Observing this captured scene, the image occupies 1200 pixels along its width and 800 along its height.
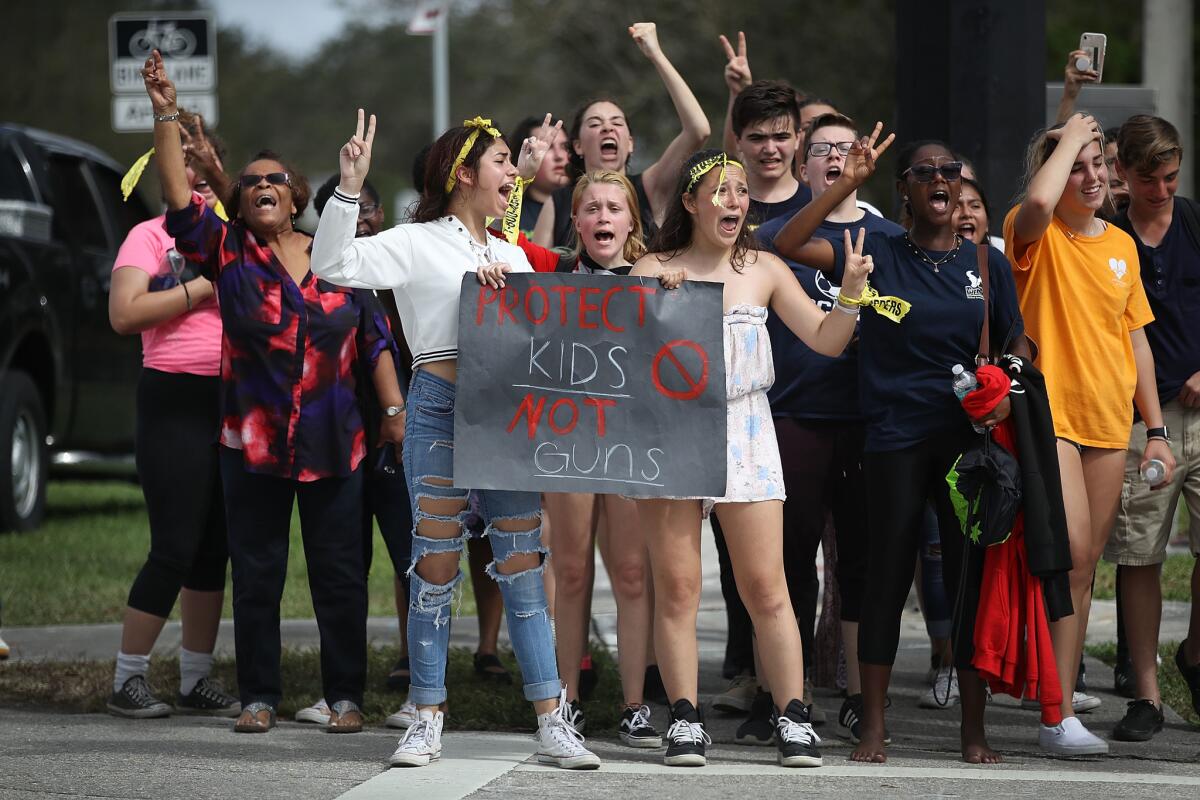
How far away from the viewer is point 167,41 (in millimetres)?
12586

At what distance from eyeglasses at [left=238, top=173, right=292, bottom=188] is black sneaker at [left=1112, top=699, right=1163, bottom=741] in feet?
11.3

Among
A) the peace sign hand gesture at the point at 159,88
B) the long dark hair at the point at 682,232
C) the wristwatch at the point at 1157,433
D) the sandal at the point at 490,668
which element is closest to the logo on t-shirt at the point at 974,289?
the long dark hair at the point at 682,232

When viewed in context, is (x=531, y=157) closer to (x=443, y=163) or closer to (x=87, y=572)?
(x=443, y=163)

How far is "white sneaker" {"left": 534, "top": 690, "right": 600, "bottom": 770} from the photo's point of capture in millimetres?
5664

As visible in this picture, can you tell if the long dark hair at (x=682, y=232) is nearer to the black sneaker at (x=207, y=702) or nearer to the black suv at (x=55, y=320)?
the black sneaker at (x=207, y=702)

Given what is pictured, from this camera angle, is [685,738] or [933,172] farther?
[933,172]

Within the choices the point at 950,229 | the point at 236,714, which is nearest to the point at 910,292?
the point at 950,229

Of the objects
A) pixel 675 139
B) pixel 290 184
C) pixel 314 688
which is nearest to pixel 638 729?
pixel 314 688

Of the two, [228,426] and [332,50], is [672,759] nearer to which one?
[228,426]

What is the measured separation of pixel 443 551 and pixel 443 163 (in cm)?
122

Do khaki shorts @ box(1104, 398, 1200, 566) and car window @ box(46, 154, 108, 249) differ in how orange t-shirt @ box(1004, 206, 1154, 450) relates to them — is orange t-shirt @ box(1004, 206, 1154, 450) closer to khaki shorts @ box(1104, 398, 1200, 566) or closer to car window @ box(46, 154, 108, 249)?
khaki shorts @ box(1104, 398, 1200, 566)

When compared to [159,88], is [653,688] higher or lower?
lower

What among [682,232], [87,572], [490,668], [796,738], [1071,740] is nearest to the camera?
[796,738]

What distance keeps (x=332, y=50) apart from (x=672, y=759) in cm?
6892
